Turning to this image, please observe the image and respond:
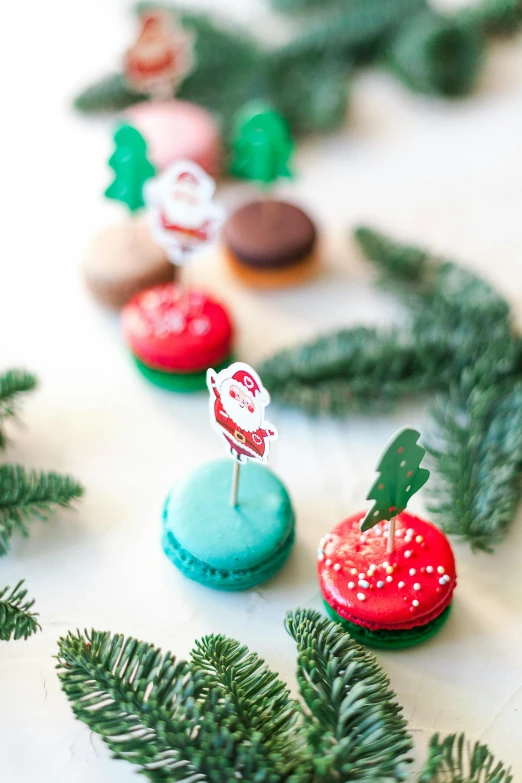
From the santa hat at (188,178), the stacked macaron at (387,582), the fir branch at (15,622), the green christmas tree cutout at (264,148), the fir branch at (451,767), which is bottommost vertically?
the fir branch at (15,622)

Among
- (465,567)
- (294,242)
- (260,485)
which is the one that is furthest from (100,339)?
(465,567)

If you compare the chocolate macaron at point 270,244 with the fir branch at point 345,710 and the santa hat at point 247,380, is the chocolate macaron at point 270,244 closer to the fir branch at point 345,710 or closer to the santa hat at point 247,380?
the santa hat at point 247,380

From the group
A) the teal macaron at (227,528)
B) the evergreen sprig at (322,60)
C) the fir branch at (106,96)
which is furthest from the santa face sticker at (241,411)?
the fir branch at (106,96)

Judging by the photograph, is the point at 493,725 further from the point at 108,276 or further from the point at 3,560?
the point at 108,276

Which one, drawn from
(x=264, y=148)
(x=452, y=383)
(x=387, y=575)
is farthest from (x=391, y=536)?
(x=264, y=148)

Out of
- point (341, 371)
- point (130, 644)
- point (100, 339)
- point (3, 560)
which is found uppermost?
point (341, 371)

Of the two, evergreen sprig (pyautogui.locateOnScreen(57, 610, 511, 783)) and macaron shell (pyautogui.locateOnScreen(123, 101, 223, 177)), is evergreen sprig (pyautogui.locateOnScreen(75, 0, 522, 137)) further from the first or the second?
evergreen sprig (pyautogui.locateOnScreen(57, 610, 511, 783))
